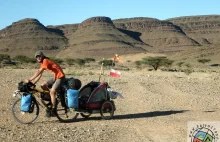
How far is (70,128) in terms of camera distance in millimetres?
9430

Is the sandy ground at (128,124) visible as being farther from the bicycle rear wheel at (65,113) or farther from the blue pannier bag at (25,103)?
the blue pannier bag at (25,103)

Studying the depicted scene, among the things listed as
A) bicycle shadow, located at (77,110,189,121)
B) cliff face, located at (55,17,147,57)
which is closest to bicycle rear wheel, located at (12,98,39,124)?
bicycle shadow, located at (77,110,189,121)

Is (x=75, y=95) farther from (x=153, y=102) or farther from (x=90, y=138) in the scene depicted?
(x=153, y=102)

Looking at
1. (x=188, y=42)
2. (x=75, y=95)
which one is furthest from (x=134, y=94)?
(x=188, y=42)

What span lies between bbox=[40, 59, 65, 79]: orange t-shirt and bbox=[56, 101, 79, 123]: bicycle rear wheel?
2.59ft

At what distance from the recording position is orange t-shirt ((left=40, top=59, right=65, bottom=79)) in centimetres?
1012

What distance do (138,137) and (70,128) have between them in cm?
174

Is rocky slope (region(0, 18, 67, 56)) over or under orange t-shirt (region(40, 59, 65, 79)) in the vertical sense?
over

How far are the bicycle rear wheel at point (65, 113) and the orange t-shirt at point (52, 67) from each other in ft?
2.59

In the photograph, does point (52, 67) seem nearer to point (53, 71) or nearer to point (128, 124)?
point (53, 71)

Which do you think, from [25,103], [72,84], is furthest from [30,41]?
[25,103]

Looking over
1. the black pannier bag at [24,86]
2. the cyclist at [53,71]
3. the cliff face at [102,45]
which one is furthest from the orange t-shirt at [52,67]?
the cliff face at [102,45]

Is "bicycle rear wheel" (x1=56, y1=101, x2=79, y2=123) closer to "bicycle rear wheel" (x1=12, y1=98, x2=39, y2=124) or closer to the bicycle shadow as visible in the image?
the bicycle shadow

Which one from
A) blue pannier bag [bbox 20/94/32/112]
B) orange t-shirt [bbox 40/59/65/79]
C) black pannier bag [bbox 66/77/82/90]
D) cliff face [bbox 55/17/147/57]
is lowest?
blue pannier bag [bbox 20/94/32/112]
